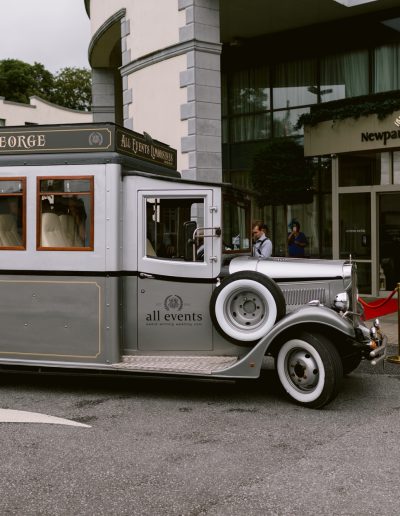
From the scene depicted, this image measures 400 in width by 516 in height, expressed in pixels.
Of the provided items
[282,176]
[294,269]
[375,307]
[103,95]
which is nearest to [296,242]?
[282,176]

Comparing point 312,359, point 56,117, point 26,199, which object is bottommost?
point 312,359

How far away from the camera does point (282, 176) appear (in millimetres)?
15844

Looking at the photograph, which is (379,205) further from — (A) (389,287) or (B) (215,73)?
(B) (215,73)

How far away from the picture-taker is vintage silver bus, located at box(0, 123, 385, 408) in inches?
261

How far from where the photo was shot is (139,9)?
1446 centimetres

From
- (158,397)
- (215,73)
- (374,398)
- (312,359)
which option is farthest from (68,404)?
(215,73)

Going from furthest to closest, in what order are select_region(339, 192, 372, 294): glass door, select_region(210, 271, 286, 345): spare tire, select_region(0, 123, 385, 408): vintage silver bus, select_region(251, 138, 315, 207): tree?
select_region(251, 138, 315, 207): tree < select_region(339, 192, 372, 294): glass door < select_region(0, 123, 385, 408): vintage silver bus < select_region(210, 271, 286, 345): spare tire

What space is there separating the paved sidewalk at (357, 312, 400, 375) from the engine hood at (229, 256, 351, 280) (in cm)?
102

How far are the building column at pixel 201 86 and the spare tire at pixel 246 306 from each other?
6.59m

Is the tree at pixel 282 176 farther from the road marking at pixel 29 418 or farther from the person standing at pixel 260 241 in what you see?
the road marking at pixel 29 418

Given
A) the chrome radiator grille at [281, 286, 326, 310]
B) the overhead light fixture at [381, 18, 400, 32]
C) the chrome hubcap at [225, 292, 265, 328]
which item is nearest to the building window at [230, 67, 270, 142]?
the overhead light fixture at [381, 18, 400, 32]

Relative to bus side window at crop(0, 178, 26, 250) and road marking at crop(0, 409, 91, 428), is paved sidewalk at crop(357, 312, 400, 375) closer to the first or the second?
road marking at crop(0, 409, 91, 428)

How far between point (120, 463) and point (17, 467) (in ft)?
2.41

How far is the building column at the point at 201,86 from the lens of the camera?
12883 mm
